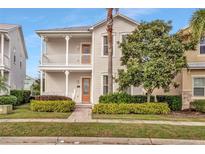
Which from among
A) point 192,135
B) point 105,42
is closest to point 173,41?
point 105,42

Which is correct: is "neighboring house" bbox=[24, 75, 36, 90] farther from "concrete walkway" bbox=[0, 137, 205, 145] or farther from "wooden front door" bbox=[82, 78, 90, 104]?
"concrete walkway" bbox=[0, 137, 205, 145]

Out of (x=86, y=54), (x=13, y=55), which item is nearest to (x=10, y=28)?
(x=13, y=55)

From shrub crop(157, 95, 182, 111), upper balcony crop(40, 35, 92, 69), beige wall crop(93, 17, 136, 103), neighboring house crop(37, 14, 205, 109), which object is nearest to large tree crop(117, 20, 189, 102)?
shrub crop(157, 95, 182, 111)

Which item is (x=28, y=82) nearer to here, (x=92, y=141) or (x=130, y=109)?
(x=130, y=109)

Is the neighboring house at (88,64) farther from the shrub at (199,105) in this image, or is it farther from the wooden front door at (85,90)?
the shrub at (199,105)

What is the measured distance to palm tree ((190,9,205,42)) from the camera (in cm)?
1621

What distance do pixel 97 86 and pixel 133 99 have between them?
176 inches

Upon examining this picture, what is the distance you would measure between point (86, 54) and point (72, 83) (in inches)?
114

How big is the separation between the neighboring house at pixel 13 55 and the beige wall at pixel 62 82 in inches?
130

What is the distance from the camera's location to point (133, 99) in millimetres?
19641

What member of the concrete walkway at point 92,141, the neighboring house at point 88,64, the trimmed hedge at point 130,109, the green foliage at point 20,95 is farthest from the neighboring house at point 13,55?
the concrete walkway at point 92,141

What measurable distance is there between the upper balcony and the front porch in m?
1.07
